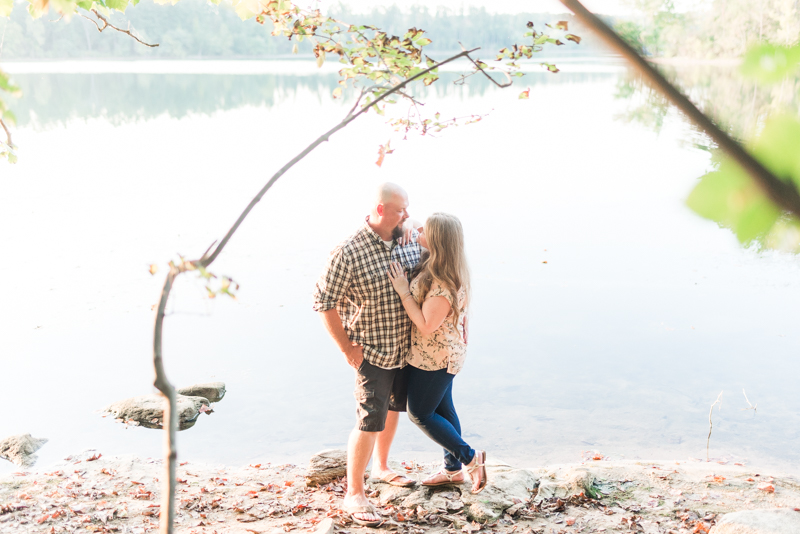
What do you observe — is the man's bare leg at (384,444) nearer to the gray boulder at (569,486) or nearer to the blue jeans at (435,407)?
the blue jeans at (435,407)

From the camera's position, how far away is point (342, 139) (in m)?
22.0

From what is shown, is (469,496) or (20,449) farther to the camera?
(20,449)

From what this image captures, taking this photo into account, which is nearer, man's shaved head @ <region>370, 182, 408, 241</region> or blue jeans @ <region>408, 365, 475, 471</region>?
man's shaved head @ <region>370, 182, 408, 241</region>

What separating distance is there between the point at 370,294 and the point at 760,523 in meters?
2.52

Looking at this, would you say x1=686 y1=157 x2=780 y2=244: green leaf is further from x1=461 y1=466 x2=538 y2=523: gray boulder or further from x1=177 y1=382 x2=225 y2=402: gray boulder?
x1=177 y1=382 x2=225 y2=402: gray boulder

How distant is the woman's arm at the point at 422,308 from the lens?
343 centimetres

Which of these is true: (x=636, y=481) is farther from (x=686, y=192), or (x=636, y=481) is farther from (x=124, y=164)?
(x=124, y=164)

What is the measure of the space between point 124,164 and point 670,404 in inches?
656

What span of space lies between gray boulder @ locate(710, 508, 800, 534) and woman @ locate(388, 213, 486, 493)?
59.4 inches

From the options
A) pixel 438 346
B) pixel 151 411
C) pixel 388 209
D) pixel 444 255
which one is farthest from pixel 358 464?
pixel 151 411

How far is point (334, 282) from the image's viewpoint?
3461 mm

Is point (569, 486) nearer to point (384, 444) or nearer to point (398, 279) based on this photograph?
point (384, 444)

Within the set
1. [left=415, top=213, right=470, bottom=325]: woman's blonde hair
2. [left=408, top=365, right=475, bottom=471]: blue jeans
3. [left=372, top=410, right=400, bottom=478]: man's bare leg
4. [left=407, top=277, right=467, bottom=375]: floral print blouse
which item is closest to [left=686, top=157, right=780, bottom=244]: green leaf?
[left=415, top=213, right=470, bottom=325]: woman's blonde hair

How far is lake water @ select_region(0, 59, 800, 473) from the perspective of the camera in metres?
6.13
